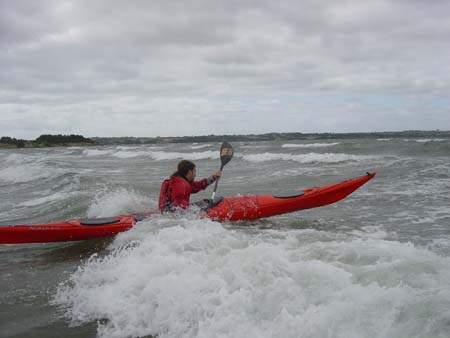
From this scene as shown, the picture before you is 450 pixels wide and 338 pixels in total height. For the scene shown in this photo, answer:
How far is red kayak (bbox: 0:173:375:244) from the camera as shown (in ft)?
18.2

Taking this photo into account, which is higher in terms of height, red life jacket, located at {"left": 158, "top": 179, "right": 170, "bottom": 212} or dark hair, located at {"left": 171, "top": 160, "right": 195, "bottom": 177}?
dark hair, located at {"left": 171, "top": 160, "right": 195, "bottom": 177}

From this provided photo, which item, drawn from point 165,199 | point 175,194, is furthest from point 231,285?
point 165,199

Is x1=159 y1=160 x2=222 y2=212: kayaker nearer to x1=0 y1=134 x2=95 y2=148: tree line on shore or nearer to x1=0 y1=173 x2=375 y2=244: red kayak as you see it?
x1=0 y1=173 x2=375 y2=244: red kayak

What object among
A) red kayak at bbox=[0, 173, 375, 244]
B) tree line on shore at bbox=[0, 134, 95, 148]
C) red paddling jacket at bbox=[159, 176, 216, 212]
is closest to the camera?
red kayak at bbox=[0, 173, 375, 244]

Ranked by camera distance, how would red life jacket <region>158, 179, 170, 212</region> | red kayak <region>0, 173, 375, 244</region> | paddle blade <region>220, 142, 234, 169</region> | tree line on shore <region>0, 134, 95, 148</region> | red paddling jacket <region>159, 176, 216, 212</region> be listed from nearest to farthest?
red kayak <region>0, 173, 375, 244</region> → red paddling jacket <region>159, 176, 216, 212</region> → red life jacket <region>158, 179, 170, 212</region> → paddle blade <region>220, 142, 234, 169</region> → tree line on shore <region>0, 134, 95, 148</region>

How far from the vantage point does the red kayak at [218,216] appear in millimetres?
5545

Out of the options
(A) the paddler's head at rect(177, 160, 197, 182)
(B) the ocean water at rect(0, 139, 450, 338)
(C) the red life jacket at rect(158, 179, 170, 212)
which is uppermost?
(A) the paddler's head at rect(177, 160, 197, 182)

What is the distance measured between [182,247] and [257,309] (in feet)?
4.64

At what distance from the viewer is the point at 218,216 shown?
6.55m

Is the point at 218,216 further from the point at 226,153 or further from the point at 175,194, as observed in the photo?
the point at 226,153

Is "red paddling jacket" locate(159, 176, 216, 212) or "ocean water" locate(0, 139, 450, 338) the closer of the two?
"ocean water" locate(0, 139, 450, 338)

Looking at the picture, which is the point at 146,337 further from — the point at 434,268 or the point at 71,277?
the point at 434,268

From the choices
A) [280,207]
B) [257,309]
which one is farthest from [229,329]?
[280,207]

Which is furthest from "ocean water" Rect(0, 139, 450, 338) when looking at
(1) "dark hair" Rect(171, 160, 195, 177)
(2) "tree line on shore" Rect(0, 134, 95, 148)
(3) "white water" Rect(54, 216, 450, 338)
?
(2) "tree line on shore" Rect(0, 134, 95, 148)
